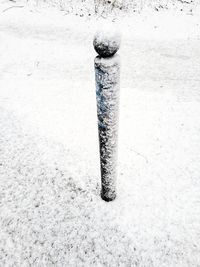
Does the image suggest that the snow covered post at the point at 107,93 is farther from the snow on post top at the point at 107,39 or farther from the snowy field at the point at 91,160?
the snowy field at the point at 91,160

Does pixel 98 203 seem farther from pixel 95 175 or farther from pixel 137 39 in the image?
pixel 137 39

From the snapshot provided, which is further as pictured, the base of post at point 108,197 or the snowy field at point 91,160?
the base of post at point 108,197

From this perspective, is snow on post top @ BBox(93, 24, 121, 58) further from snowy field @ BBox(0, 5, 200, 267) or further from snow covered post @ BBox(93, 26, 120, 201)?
snowy field @ BBox(0, 5, 200, 267)

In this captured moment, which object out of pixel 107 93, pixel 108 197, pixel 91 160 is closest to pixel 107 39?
pixel 107 93

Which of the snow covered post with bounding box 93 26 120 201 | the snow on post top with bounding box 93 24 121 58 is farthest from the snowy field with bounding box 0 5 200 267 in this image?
the snow on post top with bounding box 93 24 121 58

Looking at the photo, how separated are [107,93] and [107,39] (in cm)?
29

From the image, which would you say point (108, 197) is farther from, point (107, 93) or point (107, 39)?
point (107, 39)

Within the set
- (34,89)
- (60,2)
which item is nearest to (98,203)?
(34,89)

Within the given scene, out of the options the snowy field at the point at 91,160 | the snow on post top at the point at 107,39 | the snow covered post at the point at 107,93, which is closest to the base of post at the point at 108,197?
the snowy field at the point at 91,160

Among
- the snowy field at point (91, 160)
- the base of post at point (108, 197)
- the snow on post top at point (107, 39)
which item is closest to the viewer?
the snow on post top at point (107, 39)

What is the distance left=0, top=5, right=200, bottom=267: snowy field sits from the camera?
1.74 m

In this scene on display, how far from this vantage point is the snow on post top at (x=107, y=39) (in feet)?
3.85

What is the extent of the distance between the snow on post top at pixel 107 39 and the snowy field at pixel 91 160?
3.94 ft

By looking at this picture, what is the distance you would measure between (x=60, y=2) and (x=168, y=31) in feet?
8.68
